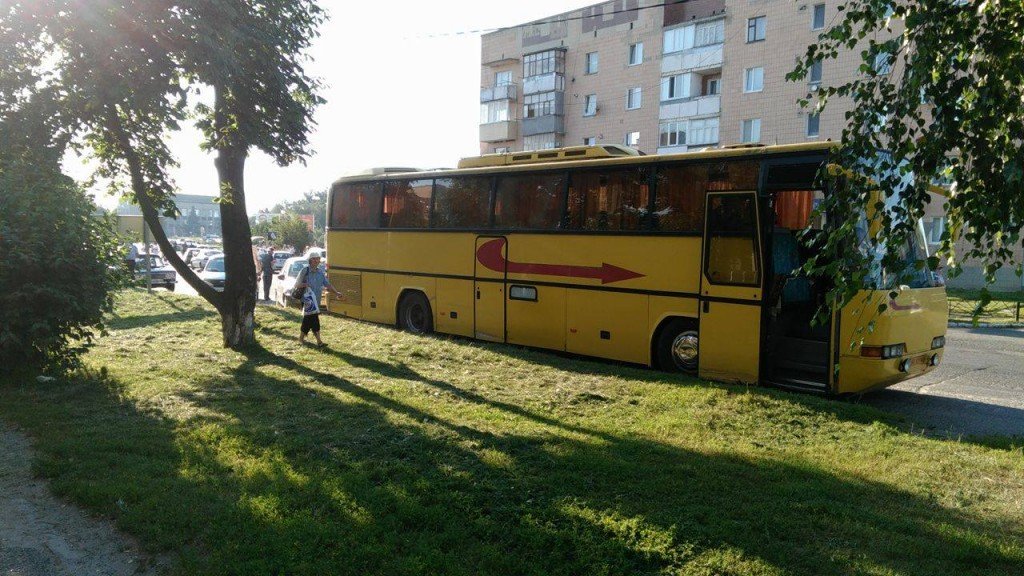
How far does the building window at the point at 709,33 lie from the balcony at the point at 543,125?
978 cm

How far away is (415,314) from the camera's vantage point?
15406 mm

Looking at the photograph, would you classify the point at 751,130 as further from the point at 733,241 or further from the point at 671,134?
the point at 733,241

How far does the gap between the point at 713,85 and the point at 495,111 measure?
1488 centimetres

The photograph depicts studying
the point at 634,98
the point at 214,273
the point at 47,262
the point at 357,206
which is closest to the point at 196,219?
the point at 634,98

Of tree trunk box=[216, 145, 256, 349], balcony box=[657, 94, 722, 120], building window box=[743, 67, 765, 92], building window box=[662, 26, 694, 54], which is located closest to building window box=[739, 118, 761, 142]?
building window box=[743, 67, 765, 92]

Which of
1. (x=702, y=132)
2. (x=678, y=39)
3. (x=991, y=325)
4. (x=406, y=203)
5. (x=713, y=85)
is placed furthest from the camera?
(x=678, y=39)

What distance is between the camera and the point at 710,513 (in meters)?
4.84

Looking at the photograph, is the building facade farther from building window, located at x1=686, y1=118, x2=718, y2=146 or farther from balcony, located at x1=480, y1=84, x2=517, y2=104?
building window, located at x1=686, y1=118, x2=718, y2=146

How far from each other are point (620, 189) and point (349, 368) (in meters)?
4.78

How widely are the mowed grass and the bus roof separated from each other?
3074 mm

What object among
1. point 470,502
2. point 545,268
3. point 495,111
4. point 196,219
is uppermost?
point 495,111

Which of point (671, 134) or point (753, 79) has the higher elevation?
point (753, 79)

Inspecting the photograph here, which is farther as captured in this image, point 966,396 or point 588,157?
point 588,157

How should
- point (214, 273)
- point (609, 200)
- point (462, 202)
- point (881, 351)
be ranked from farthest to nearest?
point (214, 273) → point (462, 202) → point (609, 200) → point (881, 351)
